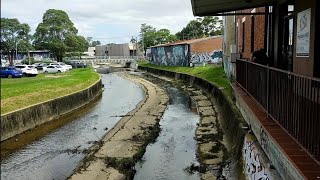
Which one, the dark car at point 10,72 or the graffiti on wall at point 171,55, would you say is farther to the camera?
the graffiti on wall at point 171,55

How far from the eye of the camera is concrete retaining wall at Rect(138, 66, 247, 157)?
12.2 meters

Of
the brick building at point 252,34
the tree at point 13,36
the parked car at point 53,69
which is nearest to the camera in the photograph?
the brick building at point 252,34

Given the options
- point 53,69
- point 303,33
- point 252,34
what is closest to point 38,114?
point 252,34

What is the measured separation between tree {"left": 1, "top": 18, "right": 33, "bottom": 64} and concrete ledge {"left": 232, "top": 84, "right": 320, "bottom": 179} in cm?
7445

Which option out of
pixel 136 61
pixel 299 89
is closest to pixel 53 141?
pixel 299 89

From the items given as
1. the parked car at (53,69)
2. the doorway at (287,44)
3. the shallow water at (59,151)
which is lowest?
the shallow water at (59,151)

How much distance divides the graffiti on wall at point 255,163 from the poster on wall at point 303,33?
95.3 inches

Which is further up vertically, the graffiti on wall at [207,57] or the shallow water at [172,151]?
the graffiti on wall at [207,57]

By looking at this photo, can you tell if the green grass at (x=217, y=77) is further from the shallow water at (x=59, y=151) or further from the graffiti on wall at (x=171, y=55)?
the graffiti on wall at (x=171, y=55)

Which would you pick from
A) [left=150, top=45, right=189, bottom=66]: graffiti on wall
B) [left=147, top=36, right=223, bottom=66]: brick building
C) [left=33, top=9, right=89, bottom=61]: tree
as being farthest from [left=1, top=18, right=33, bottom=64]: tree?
[left=147, top=36, right=223, bottom=66]: brick building

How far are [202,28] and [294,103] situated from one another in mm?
97527

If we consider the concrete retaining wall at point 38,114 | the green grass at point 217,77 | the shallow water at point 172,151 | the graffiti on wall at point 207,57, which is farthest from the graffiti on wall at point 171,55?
the shallow water at point 172,151

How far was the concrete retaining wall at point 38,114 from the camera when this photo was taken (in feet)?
57.7

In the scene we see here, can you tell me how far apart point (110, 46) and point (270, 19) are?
11737cm
